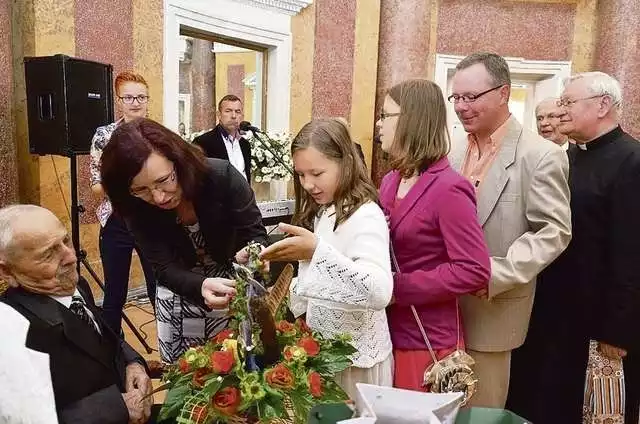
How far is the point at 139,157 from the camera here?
158cm

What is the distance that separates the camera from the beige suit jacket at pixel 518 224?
173 cm

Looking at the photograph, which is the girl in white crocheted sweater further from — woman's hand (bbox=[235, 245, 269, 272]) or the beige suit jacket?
the beige suit jacket

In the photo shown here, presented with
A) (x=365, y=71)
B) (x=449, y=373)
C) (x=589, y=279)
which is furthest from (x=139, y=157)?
(x=365, y=71)

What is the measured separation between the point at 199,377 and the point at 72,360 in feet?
1.67

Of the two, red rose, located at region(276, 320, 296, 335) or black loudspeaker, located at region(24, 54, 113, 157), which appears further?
black loudspeaker, located at region(24, 54, 113, 157)

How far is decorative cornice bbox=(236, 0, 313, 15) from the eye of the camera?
5.57m

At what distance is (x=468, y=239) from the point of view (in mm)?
1491

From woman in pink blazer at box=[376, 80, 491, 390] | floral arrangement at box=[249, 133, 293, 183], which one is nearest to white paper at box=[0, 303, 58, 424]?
woman in pink blazer at box=[376, 80, 491, 390]

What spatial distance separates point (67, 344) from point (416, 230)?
0.96 metres

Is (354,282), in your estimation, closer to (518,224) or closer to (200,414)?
(200,414)

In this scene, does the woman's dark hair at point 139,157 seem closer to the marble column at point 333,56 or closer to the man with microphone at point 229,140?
the man with microphone at point 229,140

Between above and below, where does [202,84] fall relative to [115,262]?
above

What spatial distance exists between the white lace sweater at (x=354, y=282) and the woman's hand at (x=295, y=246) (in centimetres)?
2

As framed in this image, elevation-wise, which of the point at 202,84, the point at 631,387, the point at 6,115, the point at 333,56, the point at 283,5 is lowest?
the point at 631,387
